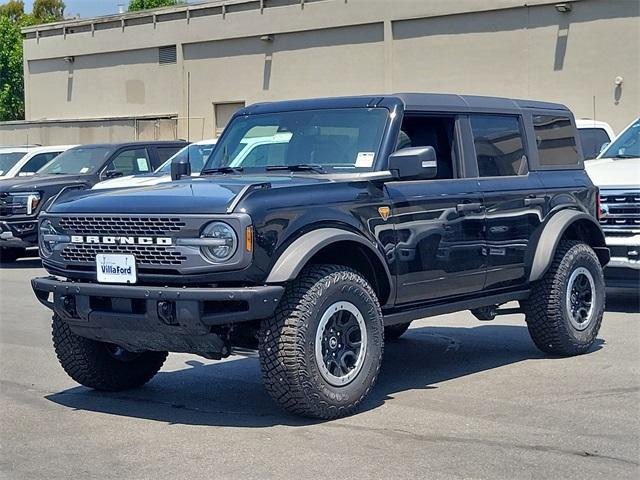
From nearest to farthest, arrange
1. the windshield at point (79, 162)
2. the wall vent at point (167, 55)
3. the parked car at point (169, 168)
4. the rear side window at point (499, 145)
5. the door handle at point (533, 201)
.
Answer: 1. the rear side window at point (499, 145)
2. the door handle at point (533, 201)
3. the parked car at point (169, 168)
4. the windshield at point (79, 162)
5. the wall vent at point (167, 55)

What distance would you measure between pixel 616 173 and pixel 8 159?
43.3 feet

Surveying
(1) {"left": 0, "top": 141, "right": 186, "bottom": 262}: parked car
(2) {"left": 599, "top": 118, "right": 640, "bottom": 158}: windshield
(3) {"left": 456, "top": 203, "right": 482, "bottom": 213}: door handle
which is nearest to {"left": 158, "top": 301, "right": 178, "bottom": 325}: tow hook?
(3) {"left": 456, "top": 203, "right": 482, "bottom": 213}: door handle

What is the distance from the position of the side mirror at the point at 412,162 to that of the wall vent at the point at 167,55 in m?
34.9

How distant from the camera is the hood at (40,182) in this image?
16938 mm

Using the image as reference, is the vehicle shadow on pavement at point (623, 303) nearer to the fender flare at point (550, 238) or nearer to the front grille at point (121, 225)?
the fender flare at point (550, 238)

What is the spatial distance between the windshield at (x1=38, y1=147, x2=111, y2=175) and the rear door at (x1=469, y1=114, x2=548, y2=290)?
10.1 metres

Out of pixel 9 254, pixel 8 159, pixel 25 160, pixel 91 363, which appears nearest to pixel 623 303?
pixel 91 363

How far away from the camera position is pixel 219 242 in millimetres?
6395

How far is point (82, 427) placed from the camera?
267 inches

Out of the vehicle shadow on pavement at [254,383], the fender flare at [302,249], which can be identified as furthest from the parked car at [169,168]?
the fender flare at [302,249]

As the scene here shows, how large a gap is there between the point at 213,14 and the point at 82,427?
34107 millimetres

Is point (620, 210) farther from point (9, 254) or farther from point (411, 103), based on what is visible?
point (9, 254)

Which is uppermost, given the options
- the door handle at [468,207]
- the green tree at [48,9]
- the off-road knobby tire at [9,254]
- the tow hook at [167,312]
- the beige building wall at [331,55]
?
the green tree at [48,9]

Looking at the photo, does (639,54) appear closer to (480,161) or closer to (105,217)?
(480,161)
